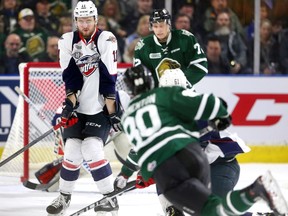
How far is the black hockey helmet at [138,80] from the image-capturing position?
390cm

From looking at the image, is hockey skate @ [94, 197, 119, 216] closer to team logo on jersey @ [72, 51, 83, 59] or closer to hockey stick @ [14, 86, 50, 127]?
team logo on jersey @ [72, 51, 83, 59]

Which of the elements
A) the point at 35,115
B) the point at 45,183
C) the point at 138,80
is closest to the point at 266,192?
the point at 138,80

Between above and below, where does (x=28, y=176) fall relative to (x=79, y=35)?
below

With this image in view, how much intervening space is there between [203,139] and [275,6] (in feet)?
11.7

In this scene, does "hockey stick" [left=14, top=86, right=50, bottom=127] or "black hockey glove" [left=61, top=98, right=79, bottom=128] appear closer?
"black hockey glove" [left=61, top=98, right=79, bottom=128]

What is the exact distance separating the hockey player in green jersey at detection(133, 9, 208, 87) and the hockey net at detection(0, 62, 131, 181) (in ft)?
4.63

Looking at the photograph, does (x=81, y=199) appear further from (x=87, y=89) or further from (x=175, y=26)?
(x=175, y=26)

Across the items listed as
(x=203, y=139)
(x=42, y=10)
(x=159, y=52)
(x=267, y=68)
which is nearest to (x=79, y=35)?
(x=159, y=52)

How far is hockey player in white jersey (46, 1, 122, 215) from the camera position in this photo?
498cm

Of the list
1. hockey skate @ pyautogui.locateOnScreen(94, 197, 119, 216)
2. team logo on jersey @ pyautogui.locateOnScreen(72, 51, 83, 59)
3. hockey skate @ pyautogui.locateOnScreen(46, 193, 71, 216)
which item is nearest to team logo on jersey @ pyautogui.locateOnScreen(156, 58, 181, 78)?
team logo on jersey @ pyautogui.locateOnScreen(72, 51, 83, 59)

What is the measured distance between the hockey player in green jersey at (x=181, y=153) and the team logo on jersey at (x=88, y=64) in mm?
1242

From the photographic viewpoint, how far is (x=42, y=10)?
7.38 metres

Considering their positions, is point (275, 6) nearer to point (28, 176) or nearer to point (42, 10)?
point (42, 10)

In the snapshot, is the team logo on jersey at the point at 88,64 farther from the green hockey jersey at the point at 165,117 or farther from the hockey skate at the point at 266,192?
the hockey skate at the point at 266,192
